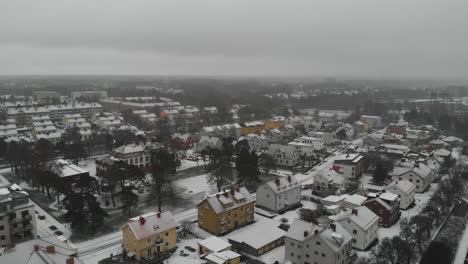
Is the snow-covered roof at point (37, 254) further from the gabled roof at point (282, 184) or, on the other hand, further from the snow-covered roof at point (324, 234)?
the gabled roof at point (282, 184)

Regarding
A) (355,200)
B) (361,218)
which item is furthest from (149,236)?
(355,200)

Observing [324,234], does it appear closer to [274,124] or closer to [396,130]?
[396,130]

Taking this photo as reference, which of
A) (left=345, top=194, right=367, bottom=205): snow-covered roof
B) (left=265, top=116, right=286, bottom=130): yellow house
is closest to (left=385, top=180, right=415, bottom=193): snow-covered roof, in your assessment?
(left=345, top=194, right=367, bottom=205): snow-covered roof

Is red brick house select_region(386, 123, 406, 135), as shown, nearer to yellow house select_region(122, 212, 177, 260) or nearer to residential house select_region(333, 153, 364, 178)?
residential house select_region(333, 153, 364, 178)

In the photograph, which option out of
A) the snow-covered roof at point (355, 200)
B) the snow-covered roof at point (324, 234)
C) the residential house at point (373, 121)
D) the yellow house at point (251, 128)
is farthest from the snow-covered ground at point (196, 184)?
the residential house at point (373, 121)

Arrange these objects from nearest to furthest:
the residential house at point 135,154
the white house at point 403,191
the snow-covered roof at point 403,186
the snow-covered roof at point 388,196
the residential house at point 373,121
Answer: the snow-covered roof at point 388,196
the white house at point 403,191
the snow-covered roof at point 403,186
the residential house at point 135,154
the residential house at point 373,121

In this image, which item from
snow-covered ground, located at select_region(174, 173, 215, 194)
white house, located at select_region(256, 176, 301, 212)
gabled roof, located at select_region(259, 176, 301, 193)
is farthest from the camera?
snow-covered ground, located at select_region(174, 173, 215, 194)

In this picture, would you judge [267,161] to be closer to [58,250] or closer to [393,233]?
[393,233]
